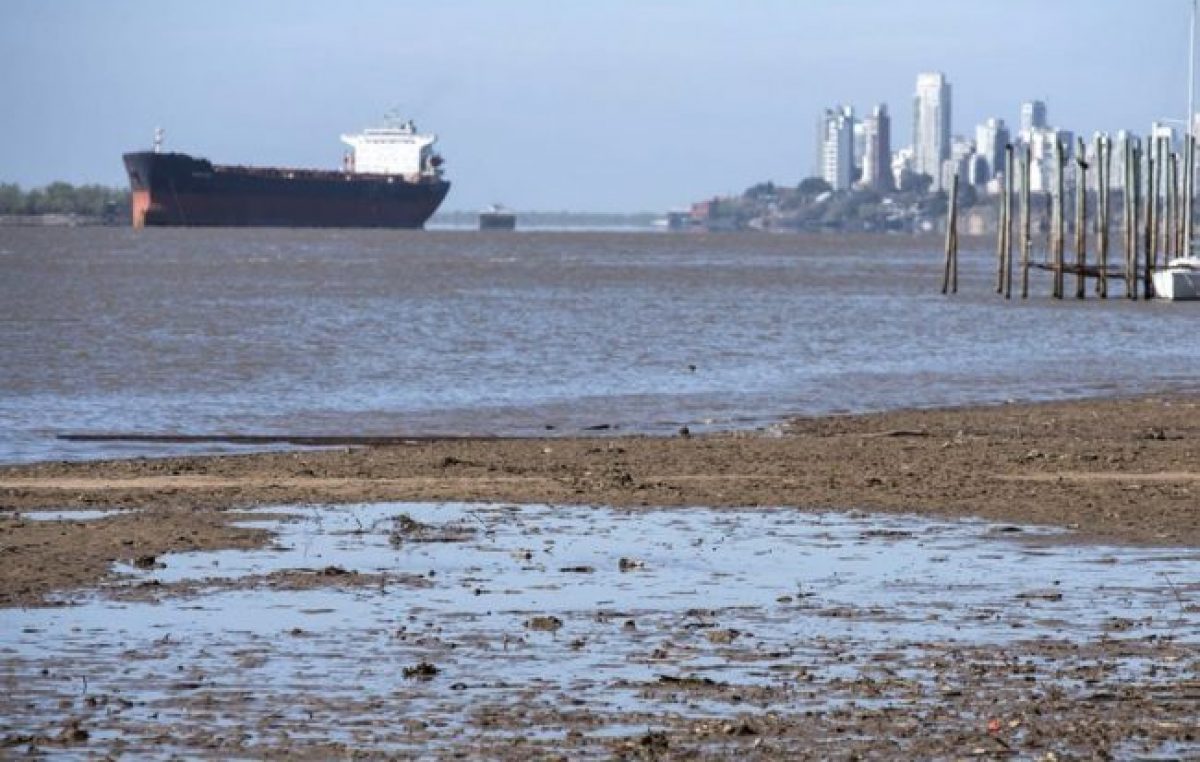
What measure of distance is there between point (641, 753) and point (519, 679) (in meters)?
1.63

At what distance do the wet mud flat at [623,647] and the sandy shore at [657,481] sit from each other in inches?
21.3

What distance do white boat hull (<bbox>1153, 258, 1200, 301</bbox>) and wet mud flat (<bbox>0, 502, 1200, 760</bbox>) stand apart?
5472 cm

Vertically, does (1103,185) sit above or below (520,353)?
above

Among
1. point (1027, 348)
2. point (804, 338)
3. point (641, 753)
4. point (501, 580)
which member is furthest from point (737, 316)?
point (641, 753)

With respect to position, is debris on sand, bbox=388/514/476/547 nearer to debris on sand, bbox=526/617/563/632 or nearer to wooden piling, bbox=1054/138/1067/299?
debris on sand, bbox=526/617/563/632

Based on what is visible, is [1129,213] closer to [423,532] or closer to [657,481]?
[657,481]

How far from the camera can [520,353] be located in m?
47.4

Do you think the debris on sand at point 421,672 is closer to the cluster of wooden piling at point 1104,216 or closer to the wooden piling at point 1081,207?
the cluster of wooden piling at point 1104,216

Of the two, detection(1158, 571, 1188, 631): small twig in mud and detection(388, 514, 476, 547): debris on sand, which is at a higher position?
detection(1158, 571, 1188, 631): small twig in mud

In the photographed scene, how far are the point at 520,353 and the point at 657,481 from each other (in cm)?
2760

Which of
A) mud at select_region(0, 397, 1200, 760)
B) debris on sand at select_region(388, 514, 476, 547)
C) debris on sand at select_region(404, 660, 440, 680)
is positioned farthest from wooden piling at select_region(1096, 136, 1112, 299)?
debris on sand at select_region(404, 660, 440, 680)

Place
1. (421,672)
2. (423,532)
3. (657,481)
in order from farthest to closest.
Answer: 1. (657,481)
2. (423,532)
3. (421,672)

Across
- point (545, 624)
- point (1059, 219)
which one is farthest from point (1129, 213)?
point (545, 624)

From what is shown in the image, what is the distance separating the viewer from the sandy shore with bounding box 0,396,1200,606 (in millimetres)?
16047
